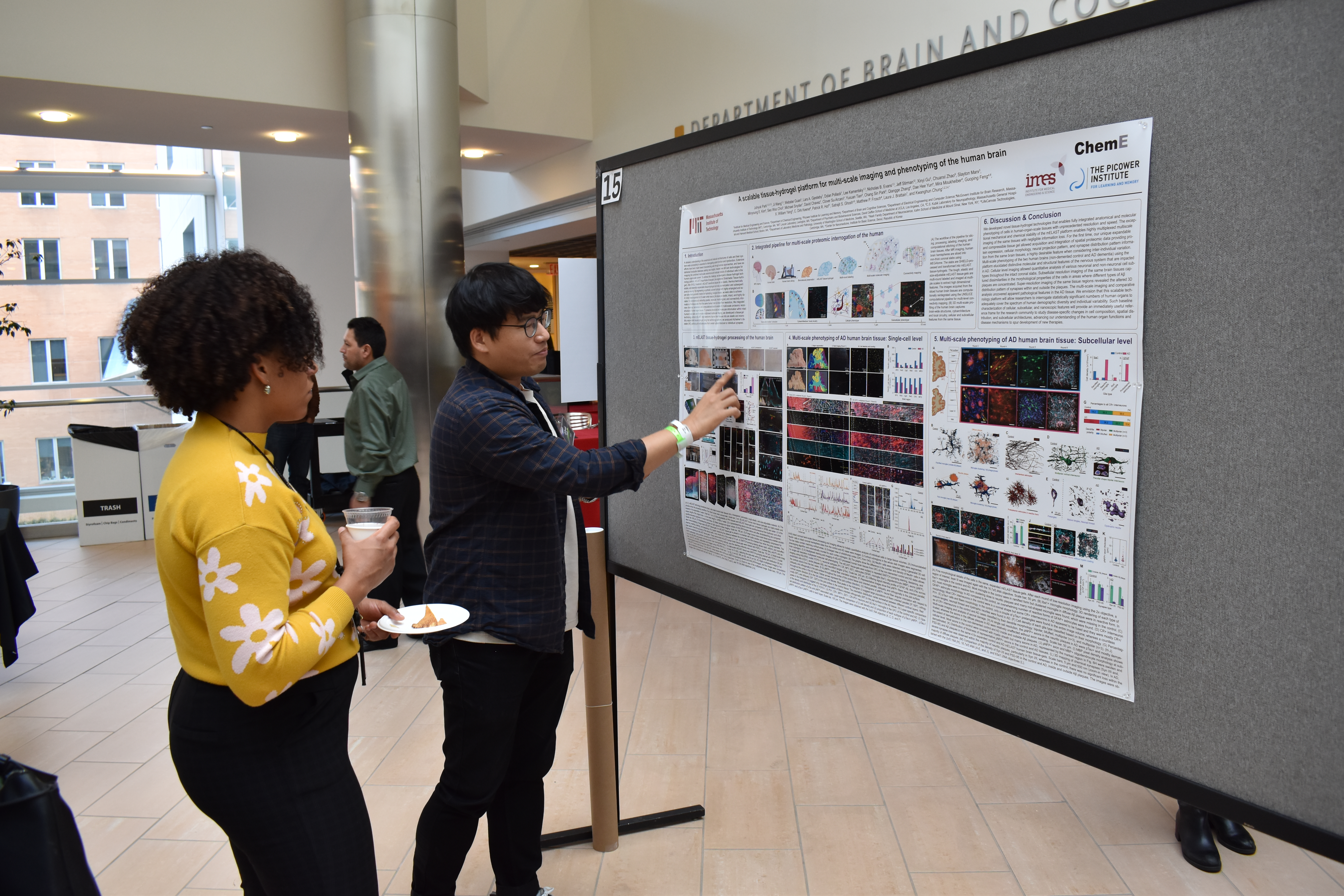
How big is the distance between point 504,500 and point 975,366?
98 centimetres

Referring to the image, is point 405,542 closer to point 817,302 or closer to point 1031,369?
point 817,302

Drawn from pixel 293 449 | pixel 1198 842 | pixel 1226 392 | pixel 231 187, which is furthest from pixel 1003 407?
pixel 231 187

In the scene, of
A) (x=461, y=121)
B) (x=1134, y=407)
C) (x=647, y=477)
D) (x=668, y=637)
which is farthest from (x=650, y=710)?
(x=461, y=121)

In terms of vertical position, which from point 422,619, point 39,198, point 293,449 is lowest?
point 293,449

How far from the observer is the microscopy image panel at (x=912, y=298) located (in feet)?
4.50

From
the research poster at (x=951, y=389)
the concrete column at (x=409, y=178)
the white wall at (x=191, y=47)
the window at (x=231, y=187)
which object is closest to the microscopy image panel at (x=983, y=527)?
the research poster at (x=951, y=389)

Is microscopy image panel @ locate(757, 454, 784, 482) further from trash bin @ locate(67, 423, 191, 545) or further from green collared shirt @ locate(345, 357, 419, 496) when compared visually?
trash bin @ locate(67, 423, 191, 545)

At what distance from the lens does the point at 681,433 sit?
176cm

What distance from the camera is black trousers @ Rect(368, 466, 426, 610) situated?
162 inches

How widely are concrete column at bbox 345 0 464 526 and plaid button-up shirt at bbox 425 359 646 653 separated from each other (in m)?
3.27

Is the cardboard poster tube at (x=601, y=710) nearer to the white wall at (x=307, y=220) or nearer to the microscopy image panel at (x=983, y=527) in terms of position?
the microscopy image panel at (x=983, y=527)

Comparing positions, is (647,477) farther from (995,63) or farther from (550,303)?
(995,63)

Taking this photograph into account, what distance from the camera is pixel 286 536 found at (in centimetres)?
124

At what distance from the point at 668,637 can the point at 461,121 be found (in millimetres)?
3759
